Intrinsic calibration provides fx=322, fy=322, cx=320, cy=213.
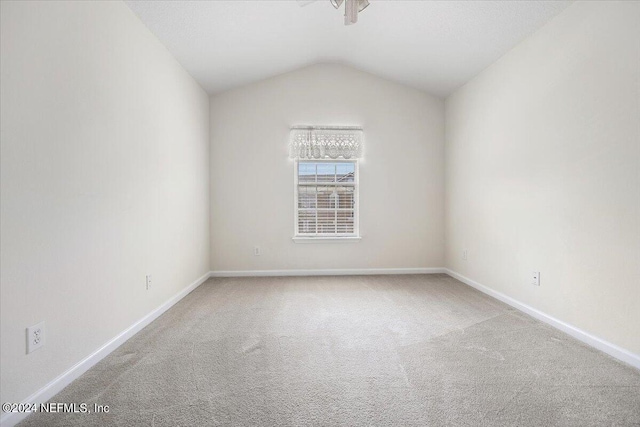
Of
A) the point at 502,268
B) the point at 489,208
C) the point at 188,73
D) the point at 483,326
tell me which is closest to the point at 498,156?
the point at 489,208

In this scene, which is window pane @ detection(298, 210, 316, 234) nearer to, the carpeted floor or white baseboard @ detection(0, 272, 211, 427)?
the carpeted floor

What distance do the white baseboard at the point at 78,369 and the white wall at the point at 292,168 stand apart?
5.99 ft

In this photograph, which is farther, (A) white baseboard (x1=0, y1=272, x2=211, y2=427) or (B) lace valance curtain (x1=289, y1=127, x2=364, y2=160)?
(B) lace valance curtain (x1=289, y1=127, x2=364, y2=160)

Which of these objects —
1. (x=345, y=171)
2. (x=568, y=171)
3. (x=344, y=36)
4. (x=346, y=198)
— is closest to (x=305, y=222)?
(x=346, y=198)

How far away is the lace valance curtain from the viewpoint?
15.0 ft

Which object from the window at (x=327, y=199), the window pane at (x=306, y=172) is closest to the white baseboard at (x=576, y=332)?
the window at (x=327, y=199)

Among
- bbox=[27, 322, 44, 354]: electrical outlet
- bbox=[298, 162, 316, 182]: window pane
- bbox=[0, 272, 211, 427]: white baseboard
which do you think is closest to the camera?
bbox=[0, 272, 211, 427]: white baseboard

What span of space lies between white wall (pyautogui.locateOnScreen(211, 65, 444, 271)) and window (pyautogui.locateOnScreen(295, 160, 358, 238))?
139mm

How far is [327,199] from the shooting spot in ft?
15.5

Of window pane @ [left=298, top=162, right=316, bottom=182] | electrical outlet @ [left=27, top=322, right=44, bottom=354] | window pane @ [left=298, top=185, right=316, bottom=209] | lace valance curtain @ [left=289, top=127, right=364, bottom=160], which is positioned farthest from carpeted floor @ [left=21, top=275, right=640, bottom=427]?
lace valance curtain @ [left=289, top=127, right=364, bottom=160]

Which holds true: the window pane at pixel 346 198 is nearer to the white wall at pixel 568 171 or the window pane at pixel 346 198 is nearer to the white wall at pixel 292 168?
the white wall at pixel 292 168

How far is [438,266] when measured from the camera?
188 inches

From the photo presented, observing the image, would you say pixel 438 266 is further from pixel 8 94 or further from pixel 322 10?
pixel 8 94

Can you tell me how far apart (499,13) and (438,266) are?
321 centimetres
